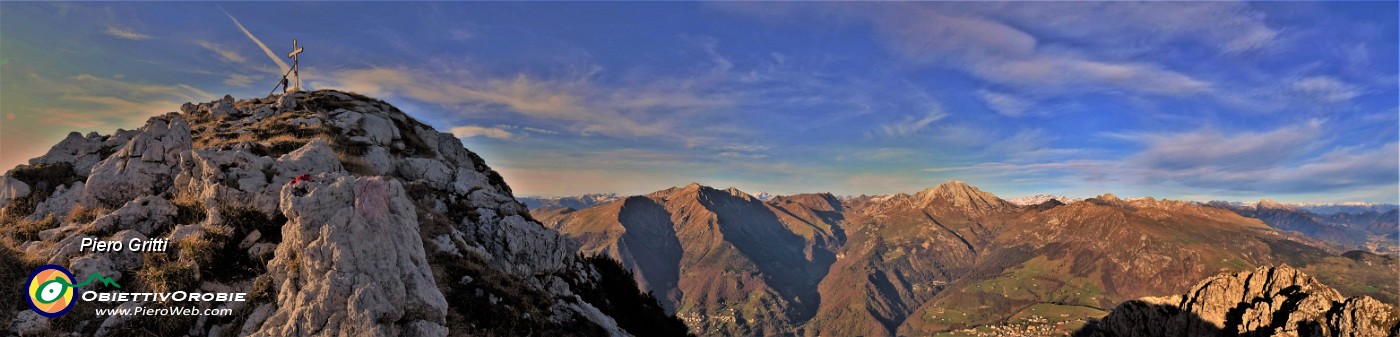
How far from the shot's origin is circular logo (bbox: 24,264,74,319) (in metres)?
Result: 16.0

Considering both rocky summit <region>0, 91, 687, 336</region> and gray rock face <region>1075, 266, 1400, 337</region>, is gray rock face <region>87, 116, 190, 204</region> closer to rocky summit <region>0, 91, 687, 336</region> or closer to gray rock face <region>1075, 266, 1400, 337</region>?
rocky summit <region>0, 91, 687, 336</region>

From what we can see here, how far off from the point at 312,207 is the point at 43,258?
31.2ft

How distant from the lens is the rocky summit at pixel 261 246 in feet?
52.5

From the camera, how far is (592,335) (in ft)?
93.0

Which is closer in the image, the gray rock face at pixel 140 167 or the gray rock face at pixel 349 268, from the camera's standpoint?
the gray rock face at pixel 349 268

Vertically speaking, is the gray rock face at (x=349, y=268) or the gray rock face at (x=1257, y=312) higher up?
the gray rock face at (x=349, y=268)

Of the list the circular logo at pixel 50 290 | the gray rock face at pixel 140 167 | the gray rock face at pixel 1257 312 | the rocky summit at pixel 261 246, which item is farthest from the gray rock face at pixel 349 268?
the gray rock face at pixel 1257 312

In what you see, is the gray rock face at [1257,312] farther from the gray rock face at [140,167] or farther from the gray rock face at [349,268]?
the gray rock face at [140,167]

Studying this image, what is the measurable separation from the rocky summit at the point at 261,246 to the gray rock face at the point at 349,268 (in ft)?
0.15

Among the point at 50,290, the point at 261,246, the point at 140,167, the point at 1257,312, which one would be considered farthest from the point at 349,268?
the point at 1257,312

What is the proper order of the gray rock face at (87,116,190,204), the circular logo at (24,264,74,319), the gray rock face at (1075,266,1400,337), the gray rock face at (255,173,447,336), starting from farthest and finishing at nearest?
the gray rock face at (1075,266,1400,337)
the gray rock face at (87,116,190,204)
the circular logo at (24,264,74,319)
the gray rock face at (255,173,447,336)

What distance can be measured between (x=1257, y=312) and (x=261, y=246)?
5695 inches

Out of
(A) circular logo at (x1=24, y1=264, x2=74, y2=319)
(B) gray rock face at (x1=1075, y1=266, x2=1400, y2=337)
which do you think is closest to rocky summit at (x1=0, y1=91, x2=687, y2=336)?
(A) circular logo at (x1=24, y1=264, x2=74, y2=319)

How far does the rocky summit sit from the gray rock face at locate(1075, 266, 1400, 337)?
396 ft
